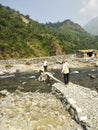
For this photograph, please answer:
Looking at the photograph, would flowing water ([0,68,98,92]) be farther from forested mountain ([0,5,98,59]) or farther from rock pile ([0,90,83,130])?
forested mountain ([0,5,98,59])

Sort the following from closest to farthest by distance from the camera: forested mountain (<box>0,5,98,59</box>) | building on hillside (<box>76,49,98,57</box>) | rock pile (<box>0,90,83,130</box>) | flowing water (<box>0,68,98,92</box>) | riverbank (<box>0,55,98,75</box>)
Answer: rock pile (<box>0,90,83,130</box>) < flowing water (<box>0,68,98,92</box>) < riverbank (<box>0,55,98,75</box>) < building on hillside (<box>76,49,98,57</box>) < forested mountain (<box>0,5,98,59</box>)

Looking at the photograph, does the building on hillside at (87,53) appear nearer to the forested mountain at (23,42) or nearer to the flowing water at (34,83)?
the forested mountain at (23,42)

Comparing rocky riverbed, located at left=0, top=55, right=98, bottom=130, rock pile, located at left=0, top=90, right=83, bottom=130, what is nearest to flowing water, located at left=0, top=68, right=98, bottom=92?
rocky riverbed, located at left=0, top=55, right=98, bottom=130

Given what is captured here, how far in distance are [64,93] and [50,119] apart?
14.8ft

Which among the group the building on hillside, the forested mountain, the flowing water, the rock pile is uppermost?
the forested mountain

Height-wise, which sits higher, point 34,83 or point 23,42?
point 23,42

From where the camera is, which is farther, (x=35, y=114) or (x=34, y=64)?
(x=34, y=64)

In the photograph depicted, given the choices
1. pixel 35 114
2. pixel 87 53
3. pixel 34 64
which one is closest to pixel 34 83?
pixel 35 114

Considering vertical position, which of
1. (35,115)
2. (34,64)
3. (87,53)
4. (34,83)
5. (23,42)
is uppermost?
(23,42)

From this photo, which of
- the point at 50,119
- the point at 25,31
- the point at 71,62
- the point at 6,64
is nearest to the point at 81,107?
the point at 50,119

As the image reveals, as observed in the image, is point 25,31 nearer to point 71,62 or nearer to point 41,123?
point 71,62

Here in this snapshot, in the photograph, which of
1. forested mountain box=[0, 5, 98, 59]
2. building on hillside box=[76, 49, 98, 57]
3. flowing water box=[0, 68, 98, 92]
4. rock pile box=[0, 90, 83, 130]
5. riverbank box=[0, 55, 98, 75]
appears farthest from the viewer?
forested mountain box=[0, 5, 98, 59]

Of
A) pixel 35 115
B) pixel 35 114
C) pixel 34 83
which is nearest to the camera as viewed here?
pixel 35 115

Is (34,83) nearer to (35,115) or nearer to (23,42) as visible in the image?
(35,115)
